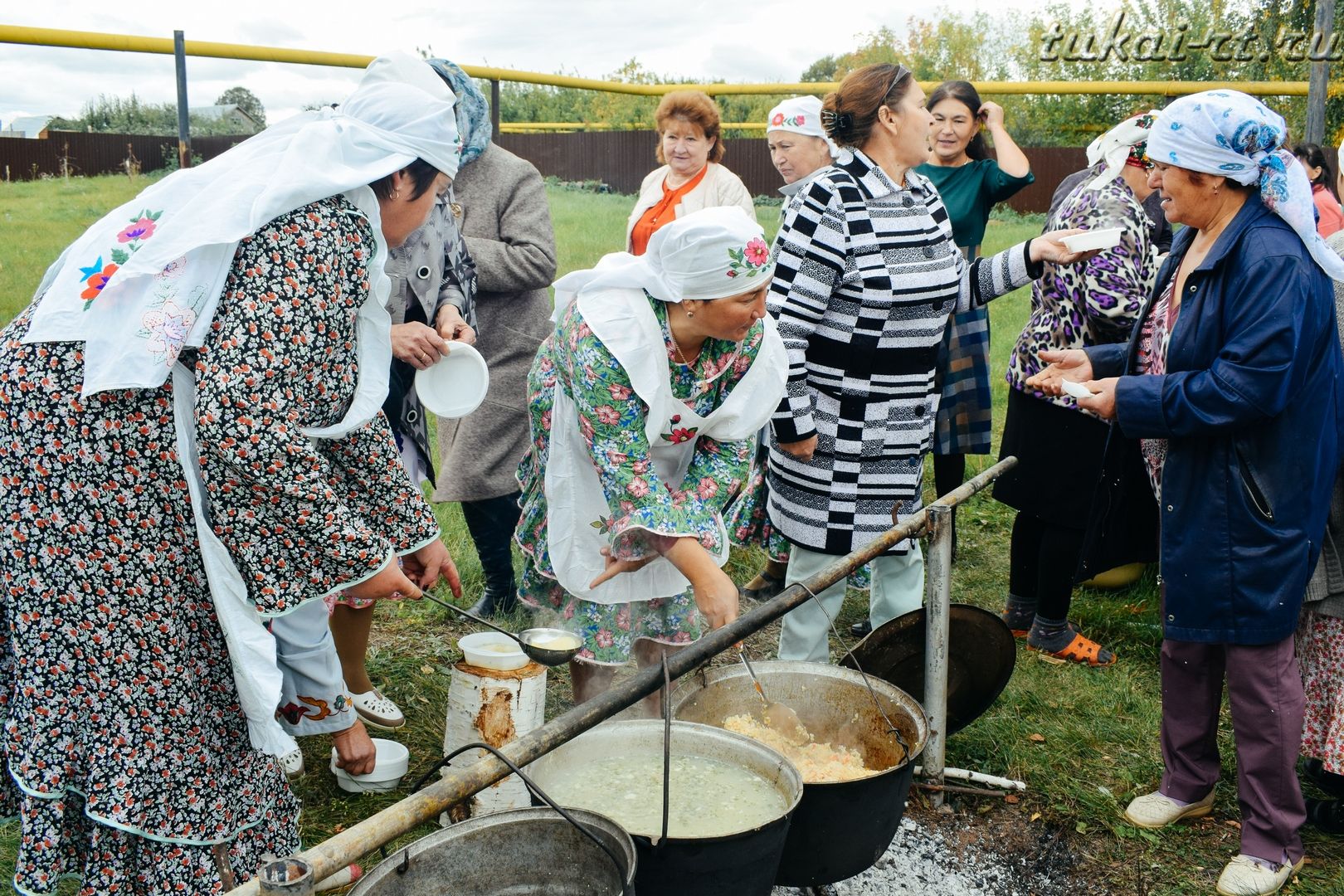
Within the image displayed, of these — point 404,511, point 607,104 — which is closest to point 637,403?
point 404,511

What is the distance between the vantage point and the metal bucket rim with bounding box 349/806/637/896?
1.76m

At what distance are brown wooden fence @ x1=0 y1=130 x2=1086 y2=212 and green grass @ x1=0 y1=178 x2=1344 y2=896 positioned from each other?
0.14m

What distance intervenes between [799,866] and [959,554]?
3.49 metres

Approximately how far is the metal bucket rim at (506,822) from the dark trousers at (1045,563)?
290 cm

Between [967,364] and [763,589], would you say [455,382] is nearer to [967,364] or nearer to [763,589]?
[763,589]

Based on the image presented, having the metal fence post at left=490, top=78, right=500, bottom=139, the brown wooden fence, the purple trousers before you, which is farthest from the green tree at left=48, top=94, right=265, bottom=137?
the purple trousers

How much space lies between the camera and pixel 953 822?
3.35 m

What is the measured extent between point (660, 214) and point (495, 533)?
221cm

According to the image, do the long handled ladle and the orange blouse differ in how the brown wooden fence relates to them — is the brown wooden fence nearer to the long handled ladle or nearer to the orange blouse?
→ the orange blouse

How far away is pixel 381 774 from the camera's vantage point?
3.35 meters

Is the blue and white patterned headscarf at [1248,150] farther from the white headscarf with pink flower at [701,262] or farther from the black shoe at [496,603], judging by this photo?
the black shoe at [496,603]

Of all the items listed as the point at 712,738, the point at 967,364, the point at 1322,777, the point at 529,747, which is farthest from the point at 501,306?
the point at 1322,777

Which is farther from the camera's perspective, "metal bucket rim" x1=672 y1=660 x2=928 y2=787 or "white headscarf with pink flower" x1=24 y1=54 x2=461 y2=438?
"metal bucket rim" x1=672 y1=660 x2=928 y2=787

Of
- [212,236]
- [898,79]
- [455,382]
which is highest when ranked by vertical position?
[898,79]
